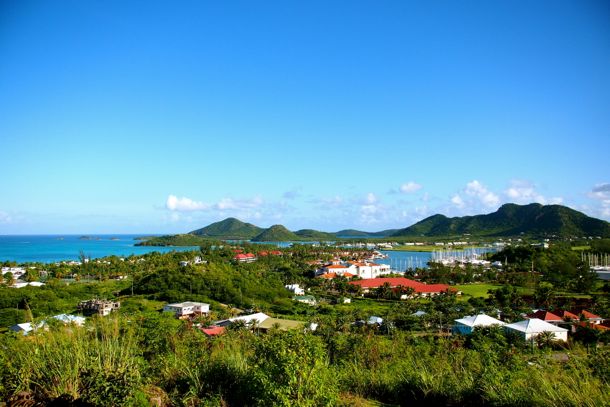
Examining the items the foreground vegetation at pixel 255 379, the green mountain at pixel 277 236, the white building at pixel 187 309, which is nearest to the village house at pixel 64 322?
the foreground vegetation at pixel 255 379

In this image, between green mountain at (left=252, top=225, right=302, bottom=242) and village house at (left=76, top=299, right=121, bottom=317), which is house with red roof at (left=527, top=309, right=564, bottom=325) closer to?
village house at (left=76, top=299, right=121, bottom=317)

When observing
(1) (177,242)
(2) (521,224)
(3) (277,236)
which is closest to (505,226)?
(2) (521,224)

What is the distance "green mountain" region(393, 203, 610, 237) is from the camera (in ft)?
350

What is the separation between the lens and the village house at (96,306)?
24.0 metres

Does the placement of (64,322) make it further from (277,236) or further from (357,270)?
(277,236)

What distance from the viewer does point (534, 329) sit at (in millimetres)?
17125

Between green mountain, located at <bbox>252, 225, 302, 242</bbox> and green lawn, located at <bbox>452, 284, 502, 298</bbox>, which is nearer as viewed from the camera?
green lawn, located at <bbox>452, 284, 502, 298</bbox>

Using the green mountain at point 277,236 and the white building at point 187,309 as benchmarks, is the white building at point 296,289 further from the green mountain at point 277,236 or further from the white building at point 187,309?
the green mountain at point 277,236

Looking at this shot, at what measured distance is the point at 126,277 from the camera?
143 ft

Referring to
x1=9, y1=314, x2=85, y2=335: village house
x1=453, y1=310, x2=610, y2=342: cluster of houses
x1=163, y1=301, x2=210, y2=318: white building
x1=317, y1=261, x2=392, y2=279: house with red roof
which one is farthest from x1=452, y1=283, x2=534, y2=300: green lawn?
x1=9, y1=314, x2=85, y2=335: village house

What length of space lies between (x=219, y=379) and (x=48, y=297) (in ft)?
90.3

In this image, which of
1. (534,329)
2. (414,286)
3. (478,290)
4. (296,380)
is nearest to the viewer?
(296,380)

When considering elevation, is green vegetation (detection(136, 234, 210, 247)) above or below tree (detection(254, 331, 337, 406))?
below

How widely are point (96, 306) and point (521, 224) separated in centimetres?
13540
